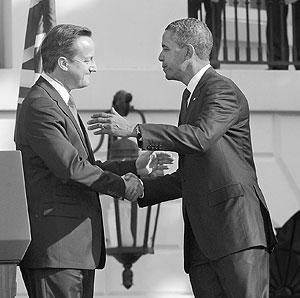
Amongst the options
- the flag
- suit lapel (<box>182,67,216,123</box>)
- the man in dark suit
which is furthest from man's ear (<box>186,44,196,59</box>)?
the flag

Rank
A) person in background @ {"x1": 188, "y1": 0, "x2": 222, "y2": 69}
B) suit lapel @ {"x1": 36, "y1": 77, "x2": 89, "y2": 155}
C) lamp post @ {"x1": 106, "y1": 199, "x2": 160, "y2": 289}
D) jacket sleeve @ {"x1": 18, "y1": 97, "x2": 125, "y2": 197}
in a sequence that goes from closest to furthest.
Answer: jacket sleeve @ {"x1": 18, "y1": 97, "x2": 125, "y2": 197}
suit lapel @ {"x1": 36, "y1": 77, "x2": 89, "y2": 155}
lamp post @ {"x1": 106, "y1": 199, "x2": 160, "y2": 289}
person in background @ {"x1": 188, "y1": 0, "x2": 222, "y2": 69}

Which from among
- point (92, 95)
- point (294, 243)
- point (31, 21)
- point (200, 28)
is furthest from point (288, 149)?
point (200, 28)

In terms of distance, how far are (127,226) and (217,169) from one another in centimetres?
245

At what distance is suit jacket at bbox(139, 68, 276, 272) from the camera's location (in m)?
5.50

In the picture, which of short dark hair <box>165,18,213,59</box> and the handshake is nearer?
the handshake

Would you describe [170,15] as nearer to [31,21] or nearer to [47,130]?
[31,21]

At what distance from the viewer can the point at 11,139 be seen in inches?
341

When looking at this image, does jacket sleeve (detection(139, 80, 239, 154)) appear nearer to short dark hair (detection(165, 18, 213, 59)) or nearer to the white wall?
short dark hair (detection(165, 18, 213, 59))


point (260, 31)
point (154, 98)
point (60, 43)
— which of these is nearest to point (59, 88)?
point (60, 43)

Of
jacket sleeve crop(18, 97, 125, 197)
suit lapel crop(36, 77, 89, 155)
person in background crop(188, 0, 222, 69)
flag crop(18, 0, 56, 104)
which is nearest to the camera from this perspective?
jacket sleeve crop(18, 97, 125, 197)

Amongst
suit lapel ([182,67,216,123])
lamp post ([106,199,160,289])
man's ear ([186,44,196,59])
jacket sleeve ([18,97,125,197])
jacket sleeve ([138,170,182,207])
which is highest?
man's ear ([186,44,196,59])

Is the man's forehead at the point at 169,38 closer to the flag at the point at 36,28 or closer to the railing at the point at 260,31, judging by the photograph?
the flag at the point at 36,28

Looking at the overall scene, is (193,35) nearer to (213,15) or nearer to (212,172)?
(212,172)

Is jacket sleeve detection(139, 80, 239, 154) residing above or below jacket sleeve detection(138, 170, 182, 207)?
above
